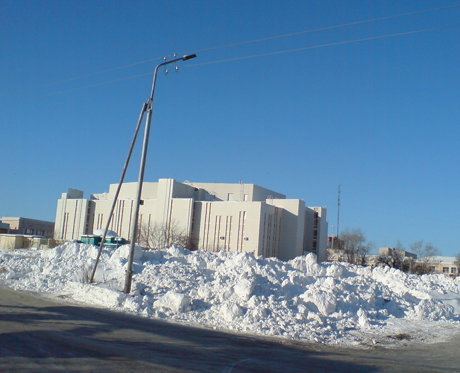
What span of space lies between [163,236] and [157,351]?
79.5 metres

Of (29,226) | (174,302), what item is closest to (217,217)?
(29,226)

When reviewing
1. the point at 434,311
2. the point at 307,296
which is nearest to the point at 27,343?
the point at 307,296

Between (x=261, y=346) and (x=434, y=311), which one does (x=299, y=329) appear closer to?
(x=261, y=346)

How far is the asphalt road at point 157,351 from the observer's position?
688cm

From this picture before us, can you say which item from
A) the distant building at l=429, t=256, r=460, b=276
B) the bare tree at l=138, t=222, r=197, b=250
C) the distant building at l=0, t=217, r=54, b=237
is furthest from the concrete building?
the distant building at l=429, t=256, r=460, b=276

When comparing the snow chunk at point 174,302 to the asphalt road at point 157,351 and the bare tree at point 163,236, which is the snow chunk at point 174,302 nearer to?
the asphalt road at point 157,351

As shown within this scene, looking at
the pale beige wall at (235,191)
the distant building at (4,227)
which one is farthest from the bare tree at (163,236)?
the distant building at (4,227)

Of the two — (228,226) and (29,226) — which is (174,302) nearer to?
(228,226)

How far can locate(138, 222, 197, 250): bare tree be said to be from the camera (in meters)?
83.2

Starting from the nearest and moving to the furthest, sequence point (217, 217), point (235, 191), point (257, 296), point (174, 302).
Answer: point (174, 302)
point (257, 296)
point (217, 217)
point (235, 191)

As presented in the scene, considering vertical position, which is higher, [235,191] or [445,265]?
[235,191]

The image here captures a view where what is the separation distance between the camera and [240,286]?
14086 mm

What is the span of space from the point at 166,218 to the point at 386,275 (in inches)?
2874

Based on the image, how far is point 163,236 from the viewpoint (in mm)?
86125
